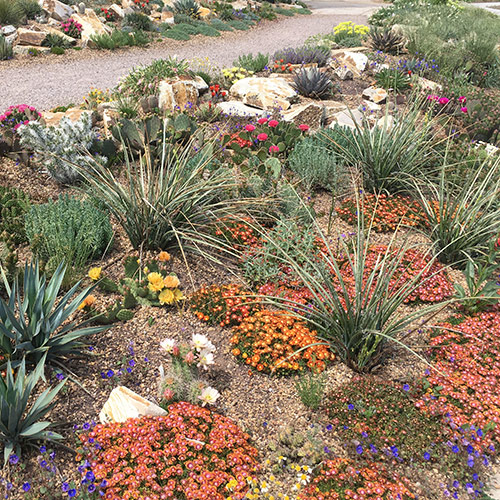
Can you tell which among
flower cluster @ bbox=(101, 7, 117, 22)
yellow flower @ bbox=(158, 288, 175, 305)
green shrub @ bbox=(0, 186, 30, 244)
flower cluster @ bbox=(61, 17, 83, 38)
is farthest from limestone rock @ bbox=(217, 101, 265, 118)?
flower cluster @ bbox=(101, 7, 117, 22)

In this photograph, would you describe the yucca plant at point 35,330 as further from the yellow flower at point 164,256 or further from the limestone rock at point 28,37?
the limestone rock at point 28,37

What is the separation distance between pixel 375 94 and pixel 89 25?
8011 millimetres

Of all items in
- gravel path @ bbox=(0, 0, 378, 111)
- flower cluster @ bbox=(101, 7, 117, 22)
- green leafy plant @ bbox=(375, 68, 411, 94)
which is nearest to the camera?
gravel path @ bbox=(0, 0, 378, 111)

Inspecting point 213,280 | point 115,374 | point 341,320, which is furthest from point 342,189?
point 115,374

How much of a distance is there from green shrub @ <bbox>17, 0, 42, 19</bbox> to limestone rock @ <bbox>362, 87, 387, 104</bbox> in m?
9.29

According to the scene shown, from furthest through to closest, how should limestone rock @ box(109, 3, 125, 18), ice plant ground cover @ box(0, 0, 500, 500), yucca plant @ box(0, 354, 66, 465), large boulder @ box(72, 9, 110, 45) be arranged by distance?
limestone rock @ box(109, 3, 125, 18), large boulder @ box(72, 9, 110, 45), ice plant ground cover @ box(0, 0, 500, 500), yucca plant @ box(0, 354, 66, 465)

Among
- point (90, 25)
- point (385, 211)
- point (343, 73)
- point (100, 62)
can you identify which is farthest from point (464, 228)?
point (90, 25)

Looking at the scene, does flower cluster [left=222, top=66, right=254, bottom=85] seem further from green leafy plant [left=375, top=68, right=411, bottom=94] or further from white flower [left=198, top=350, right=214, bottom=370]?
white flower [left=198, top=350, right=214, bottom=370]

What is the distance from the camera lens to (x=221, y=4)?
691 inches

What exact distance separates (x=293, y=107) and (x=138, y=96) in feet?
8.08

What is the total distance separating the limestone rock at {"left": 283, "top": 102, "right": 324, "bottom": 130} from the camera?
728 cm

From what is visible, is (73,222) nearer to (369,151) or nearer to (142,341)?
(142,341)

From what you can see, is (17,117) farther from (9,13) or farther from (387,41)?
(387,41)

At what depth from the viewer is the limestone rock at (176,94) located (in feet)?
23.8
